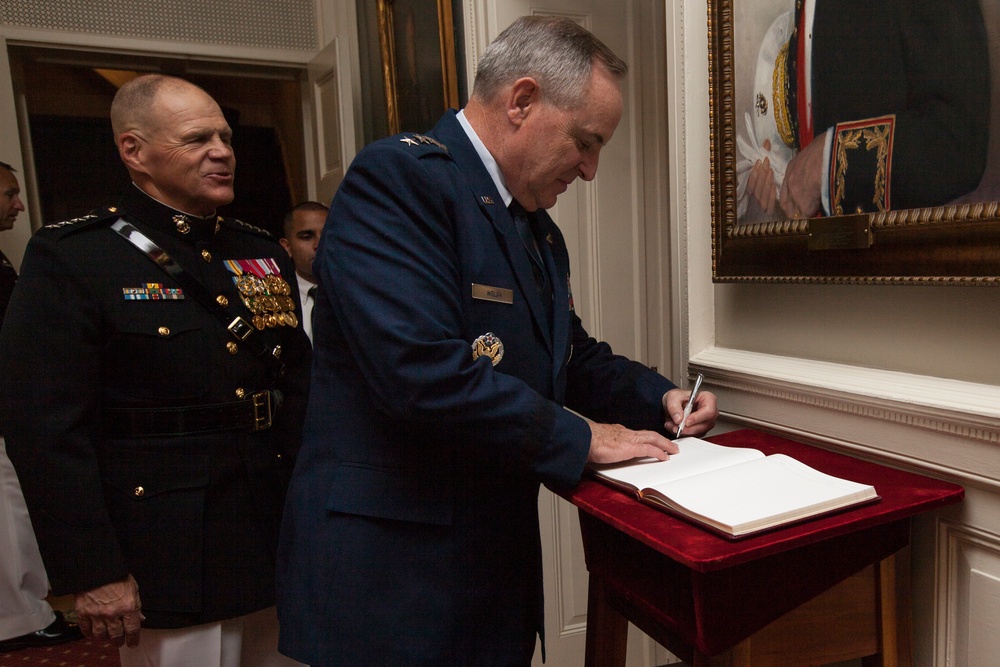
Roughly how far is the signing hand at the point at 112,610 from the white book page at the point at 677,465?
3.32 ft

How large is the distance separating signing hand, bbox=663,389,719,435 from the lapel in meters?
0.32

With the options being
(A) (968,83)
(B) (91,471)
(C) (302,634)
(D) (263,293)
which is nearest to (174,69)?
(D) (263,293)

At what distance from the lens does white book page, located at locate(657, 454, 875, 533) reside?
0.97m

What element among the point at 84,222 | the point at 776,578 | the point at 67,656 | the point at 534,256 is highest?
the point at 84,222

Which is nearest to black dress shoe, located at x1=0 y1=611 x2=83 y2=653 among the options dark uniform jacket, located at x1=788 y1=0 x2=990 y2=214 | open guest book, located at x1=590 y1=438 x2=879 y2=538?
open guest book, located at x1=590 y1=438 x2=879 y2=538

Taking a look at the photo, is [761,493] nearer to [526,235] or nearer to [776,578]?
[776,578]

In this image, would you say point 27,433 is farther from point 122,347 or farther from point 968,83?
point 968,83

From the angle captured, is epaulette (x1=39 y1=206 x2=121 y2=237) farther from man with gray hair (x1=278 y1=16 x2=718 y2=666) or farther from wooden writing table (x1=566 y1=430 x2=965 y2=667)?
wooden writing table (x1=566 y1=430 x2=965 y2=667)

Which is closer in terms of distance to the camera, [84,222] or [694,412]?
[694,412]

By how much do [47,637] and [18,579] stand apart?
291 mm

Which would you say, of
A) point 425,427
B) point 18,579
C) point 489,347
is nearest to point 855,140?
point 489,347

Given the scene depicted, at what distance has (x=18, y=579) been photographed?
10.3 feet

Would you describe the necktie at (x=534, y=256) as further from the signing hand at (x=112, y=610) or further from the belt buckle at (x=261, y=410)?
the signing hand at (x=112, y=610)

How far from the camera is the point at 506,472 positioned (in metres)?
1.32
